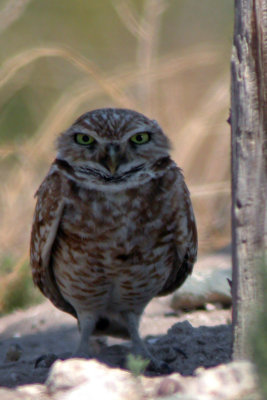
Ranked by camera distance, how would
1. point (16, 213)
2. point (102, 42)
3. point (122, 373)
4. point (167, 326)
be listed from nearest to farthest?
1. point (122, 373)
2. point (167, 326)
3. point (16, 213)
4. point (102, 42)

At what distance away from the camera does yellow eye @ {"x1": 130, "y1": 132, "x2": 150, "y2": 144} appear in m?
3.64

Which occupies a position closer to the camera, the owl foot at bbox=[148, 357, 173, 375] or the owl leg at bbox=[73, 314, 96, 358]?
the owl foot at bbox=[148, 357, 173, 375]

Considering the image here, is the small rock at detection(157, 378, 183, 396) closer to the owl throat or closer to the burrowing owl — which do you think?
the burrowing owl

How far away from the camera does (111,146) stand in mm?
3521

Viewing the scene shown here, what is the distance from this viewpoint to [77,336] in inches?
204

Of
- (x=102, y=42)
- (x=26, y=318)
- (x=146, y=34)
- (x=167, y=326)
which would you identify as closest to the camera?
(x=167, y=326)

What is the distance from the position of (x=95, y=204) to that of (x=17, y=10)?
4.28 m

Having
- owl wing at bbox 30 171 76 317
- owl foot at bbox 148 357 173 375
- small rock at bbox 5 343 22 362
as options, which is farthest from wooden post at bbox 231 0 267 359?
small rock at bbox 5 343 22 362

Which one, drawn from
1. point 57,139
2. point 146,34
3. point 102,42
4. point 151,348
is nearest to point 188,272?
point 151,348

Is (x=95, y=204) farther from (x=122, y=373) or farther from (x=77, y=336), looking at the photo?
(x=77, y=336)

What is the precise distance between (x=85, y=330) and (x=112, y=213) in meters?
0.85

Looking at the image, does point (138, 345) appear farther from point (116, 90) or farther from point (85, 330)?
point (116, 90)

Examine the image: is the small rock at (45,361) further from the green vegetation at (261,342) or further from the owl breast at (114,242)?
the green vegetation at (261,342)

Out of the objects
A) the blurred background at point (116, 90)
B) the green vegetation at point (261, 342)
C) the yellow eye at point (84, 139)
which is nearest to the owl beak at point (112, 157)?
the yellow eye at point (84, 139)
